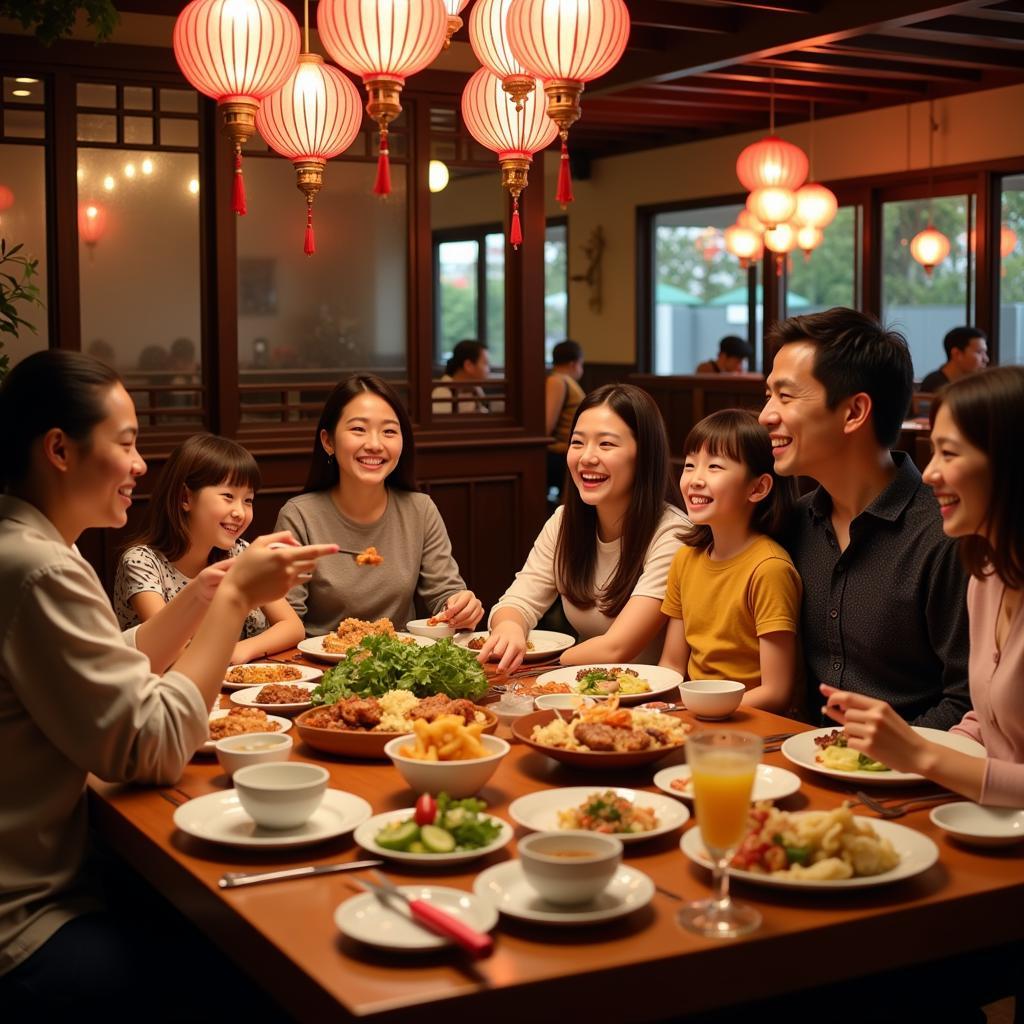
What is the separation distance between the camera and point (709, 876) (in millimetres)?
1662

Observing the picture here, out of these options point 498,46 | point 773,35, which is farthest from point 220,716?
point 773,35

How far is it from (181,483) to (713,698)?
1.45 m

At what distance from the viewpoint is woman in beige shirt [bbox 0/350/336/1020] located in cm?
184

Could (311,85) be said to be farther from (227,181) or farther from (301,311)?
(301,311)

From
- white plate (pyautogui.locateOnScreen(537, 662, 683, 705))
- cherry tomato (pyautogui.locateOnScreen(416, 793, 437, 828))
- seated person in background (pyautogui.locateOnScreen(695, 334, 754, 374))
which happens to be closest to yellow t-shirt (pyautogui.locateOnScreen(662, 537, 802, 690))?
white plate (pyautogui.locateOnScreen(537, 662, 683, 705))

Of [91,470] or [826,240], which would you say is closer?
[91,470]

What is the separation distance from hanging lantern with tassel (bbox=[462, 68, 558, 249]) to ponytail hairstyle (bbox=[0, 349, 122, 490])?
1801mm

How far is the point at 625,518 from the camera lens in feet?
10.6

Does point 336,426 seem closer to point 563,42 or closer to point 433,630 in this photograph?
point 433,630

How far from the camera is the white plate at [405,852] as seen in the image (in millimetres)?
1655

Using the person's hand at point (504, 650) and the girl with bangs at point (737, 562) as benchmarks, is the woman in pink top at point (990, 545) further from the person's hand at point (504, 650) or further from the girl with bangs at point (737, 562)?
the person's hand at point (504, 650)

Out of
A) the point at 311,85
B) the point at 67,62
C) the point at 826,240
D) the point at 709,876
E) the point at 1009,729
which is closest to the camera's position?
the point at 709,876

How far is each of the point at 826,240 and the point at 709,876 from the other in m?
9.58

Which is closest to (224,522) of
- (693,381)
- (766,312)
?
(693,381)
